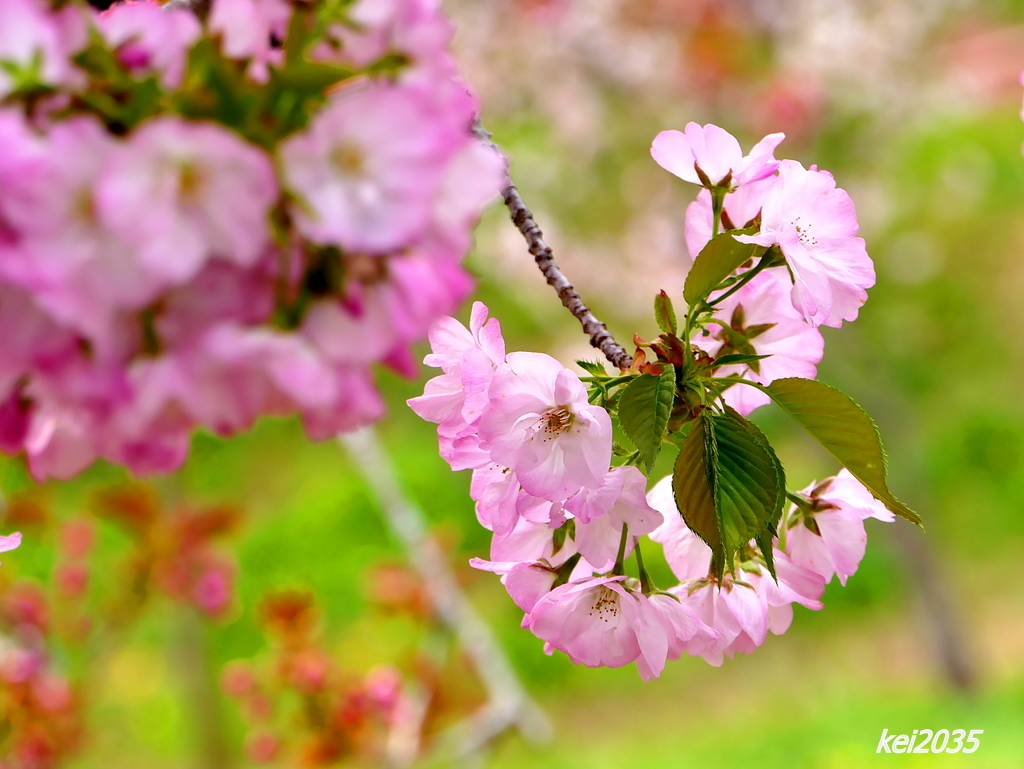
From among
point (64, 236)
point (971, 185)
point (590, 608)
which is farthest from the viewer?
point (971, 185)

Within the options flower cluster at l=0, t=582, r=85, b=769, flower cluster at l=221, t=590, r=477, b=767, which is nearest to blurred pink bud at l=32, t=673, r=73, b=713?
flower cluster at l=0, t=582, r=85, b=769

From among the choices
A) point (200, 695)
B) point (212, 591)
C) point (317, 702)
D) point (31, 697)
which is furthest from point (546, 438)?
point (200, 695)

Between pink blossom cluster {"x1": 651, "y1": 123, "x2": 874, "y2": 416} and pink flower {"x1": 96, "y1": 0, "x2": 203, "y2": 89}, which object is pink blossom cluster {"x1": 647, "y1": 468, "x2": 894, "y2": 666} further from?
pink flower {"x1": 96, "y1": 0, "x2": 203, "y2": 89}

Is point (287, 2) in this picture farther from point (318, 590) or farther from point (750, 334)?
point (318, 590)

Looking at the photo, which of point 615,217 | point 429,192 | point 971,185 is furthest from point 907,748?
point 971,185

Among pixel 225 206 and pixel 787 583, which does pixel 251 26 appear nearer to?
pixel 225 206

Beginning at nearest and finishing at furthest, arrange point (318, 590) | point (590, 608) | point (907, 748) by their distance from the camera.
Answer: point (590, 608) < point (907, 748) < point (318, 590)
